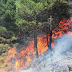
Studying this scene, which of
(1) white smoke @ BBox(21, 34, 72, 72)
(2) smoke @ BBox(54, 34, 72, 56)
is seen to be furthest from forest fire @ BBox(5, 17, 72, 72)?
(1) white smoke @ BBox(21, 34, 72, 72)

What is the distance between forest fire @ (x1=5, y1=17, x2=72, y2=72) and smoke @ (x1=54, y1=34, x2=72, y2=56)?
1.65ft

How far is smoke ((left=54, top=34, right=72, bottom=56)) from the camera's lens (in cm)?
895

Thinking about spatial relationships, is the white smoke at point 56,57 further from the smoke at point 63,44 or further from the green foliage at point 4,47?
the green foliage at point 4,47

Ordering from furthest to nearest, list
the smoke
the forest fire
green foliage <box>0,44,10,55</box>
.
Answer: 1. the forest fire
2. green foliage <box>0,44,10,55</box>
3. the smoke

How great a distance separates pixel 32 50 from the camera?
10.4 metres

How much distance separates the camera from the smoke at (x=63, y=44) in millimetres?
8953

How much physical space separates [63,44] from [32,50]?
3.70 meters

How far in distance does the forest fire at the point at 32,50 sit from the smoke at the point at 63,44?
1.65 feet

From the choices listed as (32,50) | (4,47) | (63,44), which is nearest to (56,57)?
(63,44)

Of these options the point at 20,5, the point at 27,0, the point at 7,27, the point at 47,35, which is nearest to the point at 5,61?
the point at 7,27

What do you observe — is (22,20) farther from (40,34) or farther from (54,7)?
(54,7)

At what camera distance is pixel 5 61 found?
31.5 feet

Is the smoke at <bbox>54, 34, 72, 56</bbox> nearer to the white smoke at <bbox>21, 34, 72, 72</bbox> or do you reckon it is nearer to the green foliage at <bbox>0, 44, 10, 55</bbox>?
the white smoke at <bbox>21, 34, 72, 72</bbox>

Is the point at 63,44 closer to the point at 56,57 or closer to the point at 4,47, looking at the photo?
the point at 56,57
